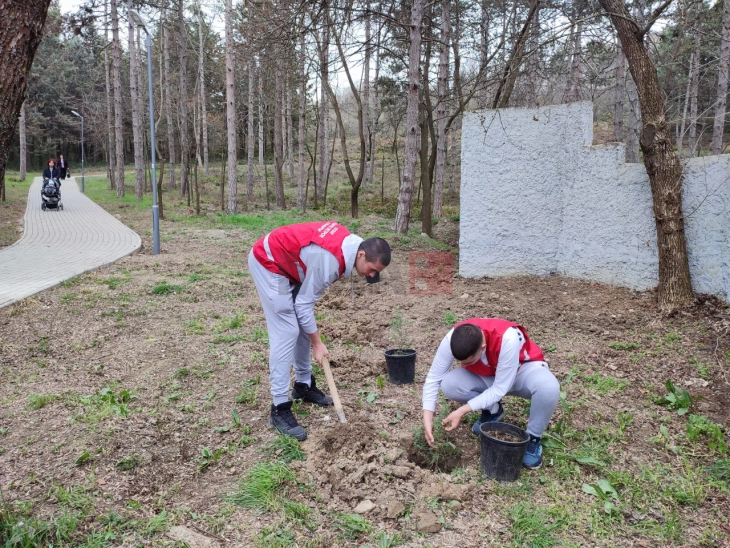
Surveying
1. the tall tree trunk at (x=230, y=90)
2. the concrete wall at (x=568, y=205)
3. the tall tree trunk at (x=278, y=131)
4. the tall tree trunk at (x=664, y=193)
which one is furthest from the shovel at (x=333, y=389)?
the tall tree trunk at (x=278, y=131)

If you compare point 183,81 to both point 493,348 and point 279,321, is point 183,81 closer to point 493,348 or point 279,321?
point 279,321

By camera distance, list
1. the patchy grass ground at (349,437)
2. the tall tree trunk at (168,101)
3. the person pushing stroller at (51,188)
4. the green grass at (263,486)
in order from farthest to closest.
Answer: the tall tree trunk at (168,101) → the person pushing stroller at (51,188) → the green grass at (263,486) → the patchy grass ground at (349,437)

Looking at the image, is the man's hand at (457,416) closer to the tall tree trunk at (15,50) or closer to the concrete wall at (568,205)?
the tall tree trunk at (15,50)

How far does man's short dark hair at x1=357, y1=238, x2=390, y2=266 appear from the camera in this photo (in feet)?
10.3

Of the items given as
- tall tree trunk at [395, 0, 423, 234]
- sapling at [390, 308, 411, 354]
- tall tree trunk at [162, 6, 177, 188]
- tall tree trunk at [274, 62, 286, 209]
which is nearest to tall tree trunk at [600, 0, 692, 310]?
sapling at [390, 308, 411, 354]

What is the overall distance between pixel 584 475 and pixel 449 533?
100cm

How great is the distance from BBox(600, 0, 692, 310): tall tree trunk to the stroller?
17973 millimetres

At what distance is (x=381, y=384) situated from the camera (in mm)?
4332

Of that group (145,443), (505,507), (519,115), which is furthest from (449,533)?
(519,115)

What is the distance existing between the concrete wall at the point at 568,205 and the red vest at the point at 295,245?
14.1 feet

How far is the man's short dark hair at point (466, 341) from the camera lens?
2.88 metres

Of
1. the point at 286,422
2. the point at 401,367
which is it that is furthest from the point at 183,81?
the point at 286,422

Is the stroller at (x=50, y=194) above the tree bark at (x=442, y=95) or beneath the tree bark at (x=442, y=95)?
beneath

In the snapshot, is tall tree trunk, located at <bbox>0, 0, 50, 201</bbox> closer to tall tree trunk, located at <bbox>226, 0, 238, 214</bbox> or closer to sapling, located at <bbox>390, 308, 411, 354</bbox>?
sapling, located at <bbox>390, 308, 411, 354</bbox>
